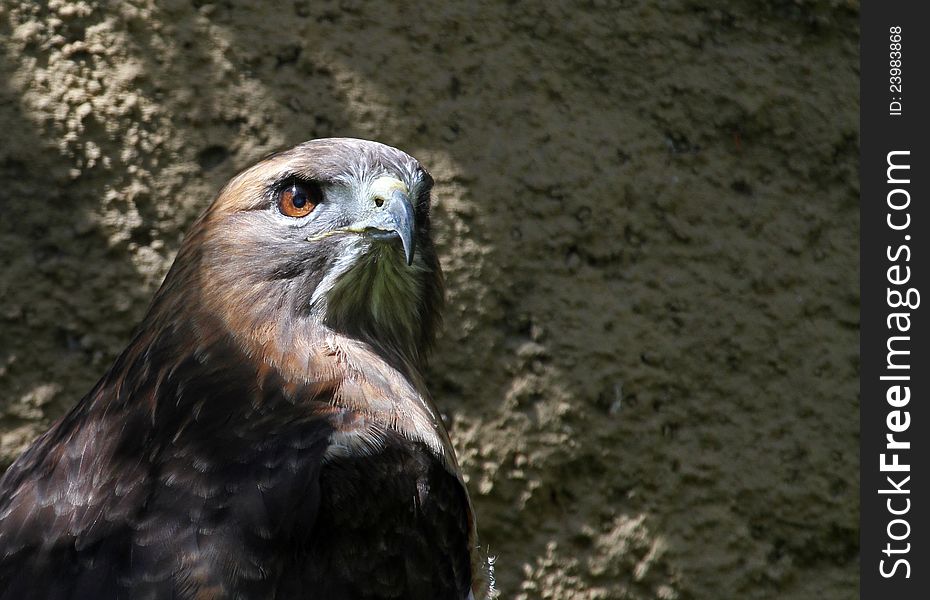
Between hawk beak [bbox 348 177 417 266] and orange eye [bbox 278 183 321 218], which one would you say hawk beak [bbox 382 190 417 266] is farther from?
orange eye [bbox 278 183 321 218]

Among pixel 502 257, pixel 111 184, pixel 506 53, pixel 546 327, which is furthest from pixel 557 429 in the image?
pixel 111 184

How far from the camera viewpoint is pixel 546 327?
491 cm

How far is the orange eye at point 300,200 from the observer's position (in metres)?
3.71

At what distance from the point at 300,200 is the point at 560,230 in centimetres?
158

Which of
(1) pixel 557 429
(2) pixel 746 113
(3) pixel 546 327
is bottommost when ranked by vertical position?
(1) pixel 557 429

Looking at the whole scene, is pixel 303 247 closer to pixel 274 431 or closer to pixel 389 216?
pixel 389 216

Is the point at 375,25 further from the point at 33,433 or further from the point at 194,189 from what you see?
the point at 33,433

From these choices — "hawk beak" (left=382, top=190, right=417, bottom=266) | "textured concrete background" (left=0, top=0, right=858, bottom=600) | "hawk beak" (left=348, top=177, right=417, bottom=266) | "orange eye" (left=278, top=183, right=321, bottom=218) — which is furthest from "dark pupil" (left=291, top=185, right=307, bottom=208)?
"textured concrete background" (left=0, top=0, right=858, bottom=600)

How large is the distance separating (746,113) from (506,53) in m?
1.18

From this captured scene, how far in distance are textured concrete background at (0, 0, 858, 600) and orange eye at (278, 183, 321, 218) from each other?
3.44ft

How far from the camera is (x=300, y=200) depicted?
373cm

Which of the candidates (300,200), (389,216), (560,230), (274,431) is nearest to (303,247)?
(300,200)

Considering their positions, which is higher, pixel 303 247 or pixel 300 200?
pixel 300 200

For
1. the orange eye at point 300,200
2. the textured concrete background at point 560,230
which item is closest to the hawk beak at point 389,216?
the orange eye at point 300,200
